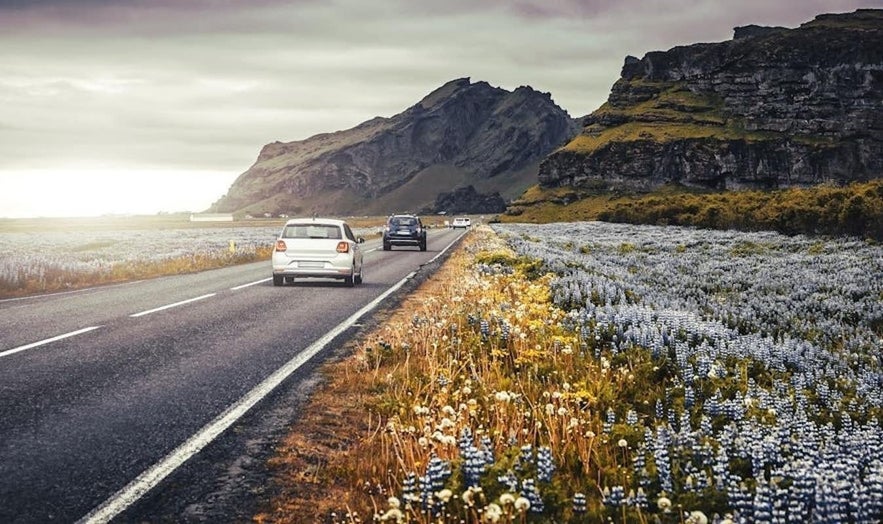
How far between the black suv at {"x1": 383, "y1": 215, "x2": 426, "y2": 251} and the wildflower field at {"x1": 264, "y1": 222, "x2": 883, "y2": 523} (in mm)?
26794

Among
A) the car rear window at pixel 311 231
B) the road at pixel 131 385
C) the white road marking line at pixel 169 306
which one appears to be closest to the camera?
the road at pixel 131 385

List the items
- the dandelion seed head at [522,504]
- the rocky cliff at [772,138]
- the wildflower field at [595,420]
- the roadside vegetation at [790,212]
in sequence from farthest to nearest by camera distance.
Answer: the rocky cliff at [772,138], the roadside vegetation at [790,212], the wildflower field at [595,420], the dandelion seed head at [522,504]

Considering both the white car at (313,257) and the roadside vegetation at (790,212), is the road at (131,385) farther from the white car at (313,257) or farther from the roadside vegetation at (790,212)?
the roadside vegetation at (790,212)

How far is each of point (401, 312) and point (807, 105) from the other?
207m

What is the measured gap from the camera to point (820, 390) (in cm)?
613

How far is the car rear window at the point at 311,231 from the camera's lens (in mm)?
19531

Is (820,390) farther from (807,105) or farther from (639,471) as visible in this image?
(807,105)

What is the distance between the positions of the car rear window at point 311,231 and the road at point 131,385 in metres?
3.40

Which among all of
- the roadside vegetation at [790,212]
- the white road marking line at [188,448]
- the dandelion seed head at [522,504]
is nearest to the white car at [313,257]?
the white road marking line at [188,448]

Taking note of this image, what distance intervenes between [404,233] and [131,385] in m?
31.9

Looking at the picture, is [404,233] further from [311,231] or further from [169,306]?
[169,306]

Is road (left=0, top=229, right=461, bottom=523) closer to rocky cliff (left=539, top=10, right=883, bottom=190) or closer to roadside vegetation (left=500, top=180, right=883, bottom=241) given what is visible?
roadside vegetation (left=500, top=180, right=883, bottom=241)

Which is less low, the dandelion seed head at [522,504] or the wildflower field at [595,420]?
the dandelion seed head at [522,504]

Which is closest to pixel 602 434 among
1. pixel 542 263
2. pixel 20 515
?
pixel 20 515
